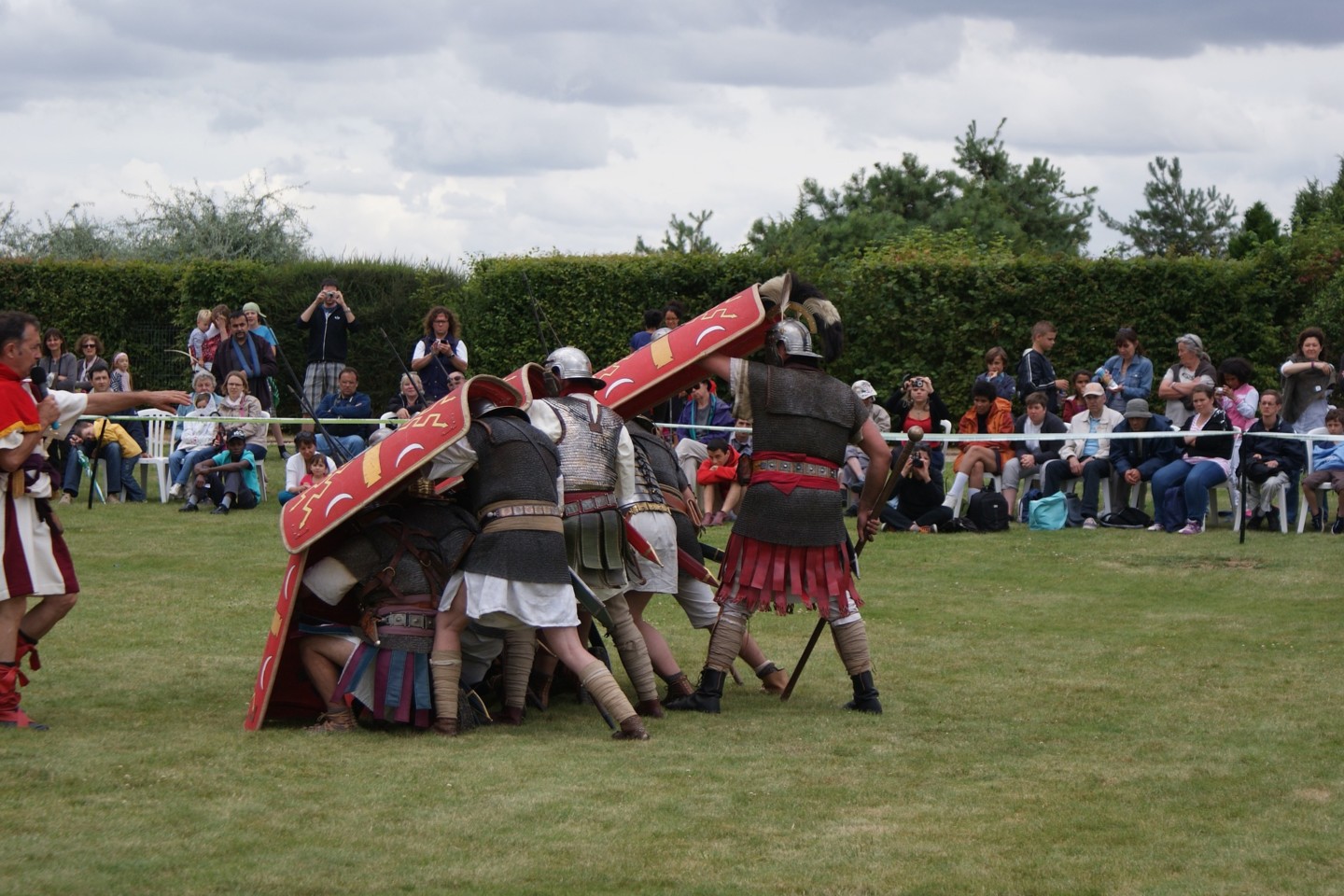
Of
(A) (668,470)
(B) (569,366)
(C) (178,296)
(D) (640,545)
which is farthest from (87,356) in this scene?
(D) (640,545)

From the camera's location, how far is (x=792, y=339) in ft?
22.9

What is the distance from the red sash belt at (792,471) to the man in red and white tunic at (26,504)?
2357 millimetres

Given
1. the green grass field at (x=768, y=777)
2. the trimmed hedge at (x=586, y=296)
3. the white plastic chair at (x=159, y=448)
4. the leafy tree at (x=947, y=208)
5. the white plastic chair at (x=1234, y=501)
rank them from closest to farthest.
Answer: the green grass field at (x=768, y=777) → the white plastic chair at (x=1234, y=501) → the white plastic chair at (x=159, y=448) → the trimmed hedge at (x=586, y=296) → the leafy tree at (x=947, y=208)

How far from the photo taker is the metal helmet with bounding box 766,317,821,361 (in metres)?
6.98

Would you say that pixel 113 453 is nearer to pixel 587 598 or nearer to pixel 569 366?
pixel 569 366

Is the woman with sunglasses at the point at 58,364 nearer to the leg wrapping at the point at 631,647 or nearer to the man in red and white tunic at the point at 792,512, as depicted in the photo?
the leg wrapping at the point at 631,647

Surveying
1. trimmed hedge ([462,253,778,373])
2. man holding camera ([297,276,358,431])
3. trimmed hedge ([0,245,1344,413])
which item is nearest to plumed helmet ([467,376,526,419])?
man holding camera ([297,276,358,431])

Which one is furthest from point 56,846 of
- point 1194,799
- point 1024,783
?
point 1194,799

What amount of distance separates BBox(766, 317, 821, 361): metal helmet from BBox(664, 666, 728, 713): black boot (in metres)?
1.39

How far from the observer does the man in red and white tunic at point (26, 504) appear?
20.5 feet

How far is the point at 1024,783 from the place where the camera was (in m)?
5.62

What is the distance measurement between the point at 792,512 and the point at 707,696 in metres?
0.88

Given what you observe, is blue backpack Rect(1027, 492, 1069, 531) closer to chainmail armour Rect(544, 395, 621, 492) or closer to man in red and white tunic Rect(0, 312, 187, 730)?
chainmail armour Rect(544, 395, 621, 492)

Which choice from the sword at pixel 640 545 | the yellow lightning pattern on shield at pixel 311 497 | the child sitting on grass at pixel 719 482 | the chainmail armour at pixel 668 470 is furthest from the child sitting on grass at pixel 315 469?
the yellow lightning pattern on shield at pixel 311 497
